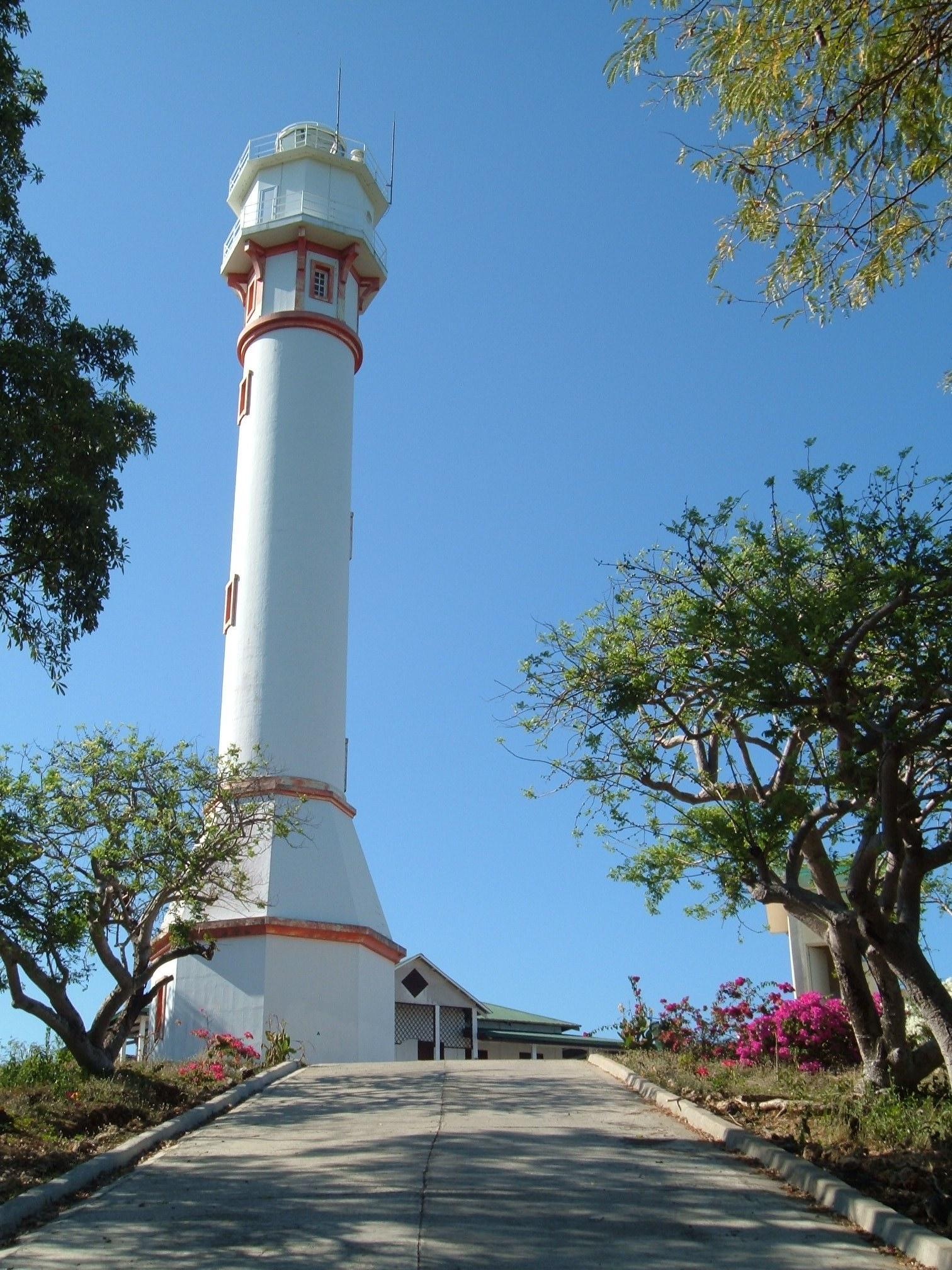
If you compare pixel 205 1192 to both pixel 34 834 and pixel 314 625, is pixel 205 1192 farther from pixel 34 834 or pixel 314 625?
pixel 314 625

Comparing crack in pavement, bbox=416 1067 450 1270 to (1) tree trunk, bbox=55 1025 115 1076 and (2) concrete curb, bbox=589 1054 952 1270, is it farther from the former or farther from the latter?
(1) tree trunk, bbox=55 1025 115 1076

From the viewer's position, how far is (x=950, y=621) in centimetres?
1091

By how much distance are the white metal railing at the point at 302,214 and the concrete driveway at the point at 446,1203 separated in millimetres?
21182

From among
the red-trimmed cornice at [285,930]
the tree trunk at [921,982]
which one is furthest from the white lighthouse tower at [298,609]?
the tree trunk at [921,982]

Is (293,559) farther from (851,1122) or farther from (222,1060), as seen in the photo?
(851,1122)

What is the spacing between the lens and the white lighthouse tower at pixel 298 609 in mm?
21516

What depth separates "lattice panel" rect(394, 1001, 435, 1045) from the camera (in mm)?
29609

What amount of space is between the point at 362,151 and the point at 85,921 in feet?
77.6

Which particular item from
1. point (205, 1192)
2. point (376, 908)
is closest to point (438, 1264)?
point (205, 1192)

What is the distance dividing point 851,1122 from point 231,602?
17857 mm

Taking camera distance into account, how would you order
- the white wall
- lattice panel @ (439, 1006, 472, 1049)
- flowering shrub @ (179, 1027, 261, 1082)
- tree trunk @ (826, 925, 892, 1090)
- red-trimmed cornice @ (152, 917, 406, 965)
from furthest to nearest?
1. lattice panel @ (439, 1006, 472, 1049)
2. the white wall
3. red-trimmed cornice @ (152, 917, 406, 965)
4. flowering shrub @ (179, 1027, 261, 1082)
5. tree trunk @ (826, 925, 892, 1090)

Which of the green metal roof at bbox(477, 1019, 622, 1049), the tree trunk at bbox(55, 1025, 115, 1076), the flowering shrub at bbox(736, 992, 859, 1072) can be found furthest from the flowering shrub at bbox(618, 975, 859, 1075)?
the green metal roof at bbox(477, 1019, 622, 1049)

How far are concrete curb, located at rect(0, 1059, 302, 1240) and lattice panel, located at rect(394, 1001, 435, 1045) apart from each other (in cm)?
1549

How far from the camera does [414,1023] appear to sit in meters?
29.9
